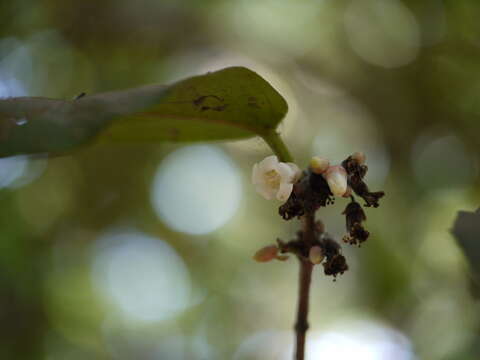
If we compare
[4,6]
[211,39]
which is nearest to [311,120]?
[211,39]

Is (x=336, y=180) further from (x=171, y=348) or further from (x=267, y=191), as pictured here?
(x=171, y=348)

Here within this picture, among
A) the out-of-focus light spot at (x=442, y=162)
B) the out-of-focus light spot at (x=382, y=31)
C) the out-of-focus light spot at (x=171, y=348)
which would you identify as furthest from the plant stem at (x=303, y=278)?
the out-of-focus light spot at (x=171, y=348)

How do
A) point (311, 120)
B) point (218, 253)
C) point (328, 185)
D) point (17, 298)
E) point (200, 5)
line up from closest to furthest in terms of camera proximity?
point (328, 185) → point (17, 298) → point (200, 5) → point (311, 120) → point (218, 253)

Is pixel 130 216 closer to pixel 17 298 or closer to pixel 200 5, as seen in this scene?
pixel 17 298

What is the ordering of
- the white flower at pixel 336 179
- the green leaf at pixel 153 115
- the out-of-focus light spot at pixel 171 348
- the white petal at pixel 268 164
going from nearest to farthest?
the green leaf at pixel 153 115 < the white flower at pixel 336 179 < the white petal at pixel 268 164 < the out-of-focus light spot at pixel 171 348

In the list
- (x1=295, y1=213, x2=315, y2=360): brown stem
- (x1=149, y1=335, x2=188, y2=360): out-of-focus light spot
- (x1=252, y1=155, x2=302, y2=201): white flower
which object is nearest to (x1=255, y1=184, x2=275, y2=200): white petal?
(x1=252, y1=155, x2=302, y2=201): white flower

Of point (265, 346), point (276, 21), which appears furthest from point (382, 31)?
point (265, 346)

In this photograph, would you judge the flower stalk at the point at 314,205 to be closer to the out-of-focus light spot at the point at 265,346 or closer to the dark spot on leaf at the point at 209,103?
the dark spot on leaf at the point at 209,103
